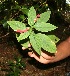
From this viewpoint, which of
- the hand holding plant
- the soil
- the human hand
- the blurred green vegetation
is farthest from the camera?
the soil

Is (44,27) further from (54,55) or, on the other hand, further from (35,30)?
(54,55)

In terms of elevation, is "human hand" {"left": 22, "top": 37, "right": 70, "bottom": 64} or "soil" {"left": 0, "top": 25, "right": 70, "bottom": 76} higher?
"human hand" {"left": 22, "top": 37, "right": 70, "bottom": 64}

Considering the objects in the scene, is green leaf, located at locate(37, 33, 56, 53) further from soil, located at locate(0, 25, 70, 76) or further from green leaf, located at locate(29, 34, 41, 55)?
soil, located at locate(0, 25, 70, 76)

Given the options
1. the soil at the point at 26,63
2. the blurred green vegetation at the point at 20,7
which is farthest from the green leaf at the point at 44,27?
the soil at the point at 26,63

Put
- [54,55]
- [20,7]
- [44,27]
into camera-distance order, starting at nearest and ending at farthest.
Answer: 1. [44,27]
2. [54,55]
3. [20,7]

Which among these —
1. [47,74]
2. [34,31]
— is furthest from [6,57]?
[34,31]

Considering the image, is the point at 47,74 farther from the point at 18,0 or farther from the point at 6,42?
the point at 18,0

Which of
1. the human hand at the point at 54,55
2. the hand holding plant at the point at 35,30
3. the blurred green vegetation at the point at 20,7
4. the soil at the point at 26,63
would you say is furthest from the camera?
the soil at the point at 26,63

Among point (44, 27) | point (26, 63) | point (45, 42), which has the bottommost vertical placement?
point (26, 63)

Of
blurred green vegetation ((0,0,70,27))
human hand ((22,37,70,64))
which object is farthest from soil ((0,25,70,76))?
human hand ((22,37,70,64))

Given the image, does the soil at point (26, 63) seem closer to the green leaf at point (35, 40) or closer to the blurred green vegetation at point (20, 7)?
the blurred green vegetation at point (20, 7)

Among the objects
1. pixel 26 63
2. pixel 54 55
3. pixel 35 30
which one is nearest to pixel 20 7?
pixel 54 55
